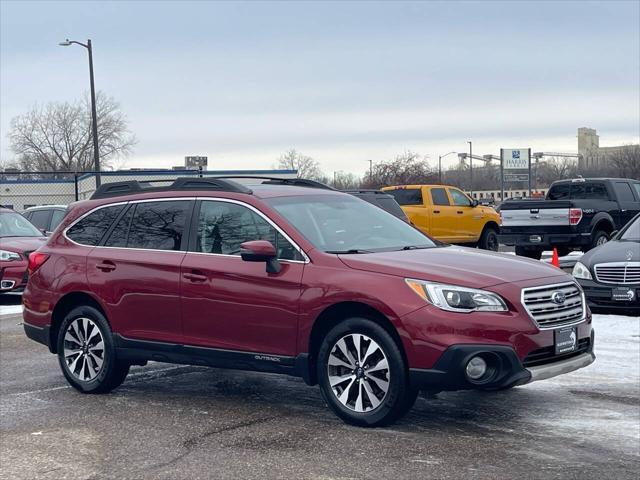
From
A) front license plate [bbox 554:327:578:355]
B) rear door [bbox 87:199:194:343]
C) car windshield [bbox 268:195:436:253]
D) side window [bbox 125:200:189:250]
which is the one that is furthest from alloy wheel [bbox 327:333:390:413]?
side window [bbox 125:200:189:250]

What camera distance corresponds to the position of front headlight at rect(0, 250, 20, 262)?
16.1m

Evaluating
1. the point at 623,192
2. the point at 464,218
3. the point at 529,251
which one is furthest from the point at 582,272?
the point at 464,218

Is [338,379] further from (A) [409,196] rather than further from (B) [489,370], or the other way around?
(A) [409,196]

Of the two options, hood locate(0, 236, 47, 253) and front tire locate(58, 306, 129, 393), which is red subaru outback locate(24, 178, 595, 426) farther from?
hood locate(0, 236, 47, 253)

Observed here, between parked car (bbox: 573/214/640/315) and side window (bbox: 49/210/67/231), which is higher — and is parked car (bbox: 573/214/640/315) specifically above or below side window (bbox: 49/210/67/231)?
below

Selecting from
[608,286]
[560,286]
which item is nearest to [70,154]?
[608,286]

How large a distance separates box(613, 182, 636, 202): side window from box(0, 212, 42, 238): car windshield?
13338 millimetres

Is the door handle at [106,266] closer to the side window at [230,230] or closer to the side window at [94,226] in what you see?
the side window at [94,226]

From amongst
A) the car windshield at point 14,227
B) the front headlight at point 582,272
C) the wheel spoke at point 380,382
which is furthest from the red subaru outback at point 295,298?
the car windshield at point 14,227

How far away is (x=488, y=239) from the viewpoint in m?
26.5

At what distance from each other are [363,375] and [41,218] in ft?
59.9

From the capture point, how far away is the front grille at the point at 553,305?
6.43 meters

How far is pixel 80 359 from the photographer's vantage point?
8.22m

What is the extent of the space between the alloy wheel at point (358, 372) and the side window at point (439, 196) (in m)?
18.7
